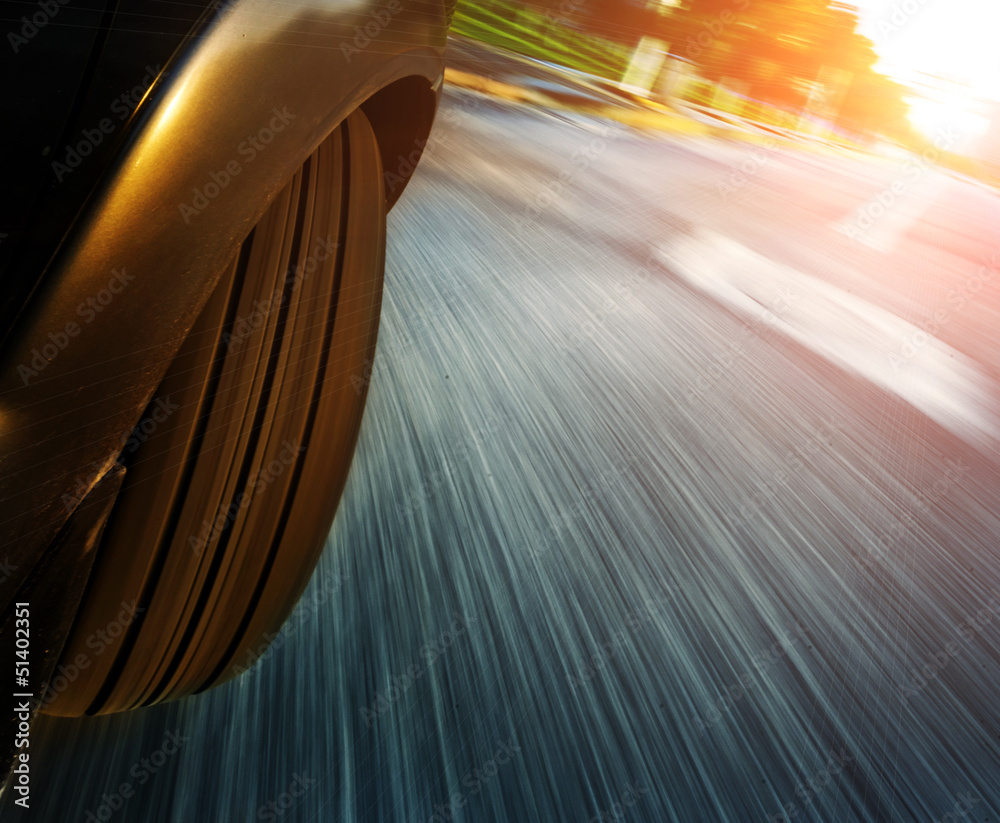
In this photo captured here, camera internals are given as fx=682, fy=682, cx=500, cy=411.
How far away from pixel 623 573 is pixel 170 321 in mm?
1114

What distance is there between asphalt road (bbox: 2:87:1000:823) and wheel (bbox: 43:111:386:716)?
7.1 inches

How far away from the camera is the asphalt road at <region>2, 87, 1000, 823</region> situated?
116cm

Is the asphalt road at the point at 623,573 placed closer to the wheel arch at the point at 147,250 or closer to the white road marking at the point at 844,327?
the white road marking at the point at 844,327

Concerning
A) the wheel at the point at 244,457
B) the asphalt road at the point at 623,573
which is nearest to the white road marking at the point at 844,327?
the asphalt road at the point at 623,573

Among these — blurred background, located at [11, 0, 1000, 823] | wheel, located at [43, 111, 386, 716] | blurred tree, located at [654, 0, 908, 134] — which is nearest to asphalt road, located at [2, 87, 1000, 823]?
blurred background, located at [11, 0, 1000, 823]

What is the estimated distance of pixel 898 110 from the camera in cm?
352

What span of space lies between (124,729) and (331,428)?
62 cm

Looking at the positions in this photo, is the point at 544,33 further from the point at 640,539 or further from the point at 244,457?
the point at 244,457

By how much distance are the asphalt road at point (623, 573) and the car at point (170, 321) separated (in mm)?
199

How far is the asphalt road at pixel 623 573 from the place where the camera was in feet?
3.82

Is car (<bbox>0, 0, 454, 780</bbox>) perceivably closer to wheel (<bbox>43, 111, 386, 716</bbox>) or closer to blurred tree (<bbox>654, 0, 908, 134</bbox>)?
wheel (<bbox>43, 111, 386, 716</bbox>)

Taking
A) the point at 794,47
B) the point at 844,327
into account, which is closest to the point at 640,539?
the point at 844,327

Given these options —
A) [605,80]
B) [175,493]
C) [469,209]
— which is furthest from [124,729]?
[605,80]

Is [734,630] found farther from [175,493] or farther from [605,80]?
[605,80]
